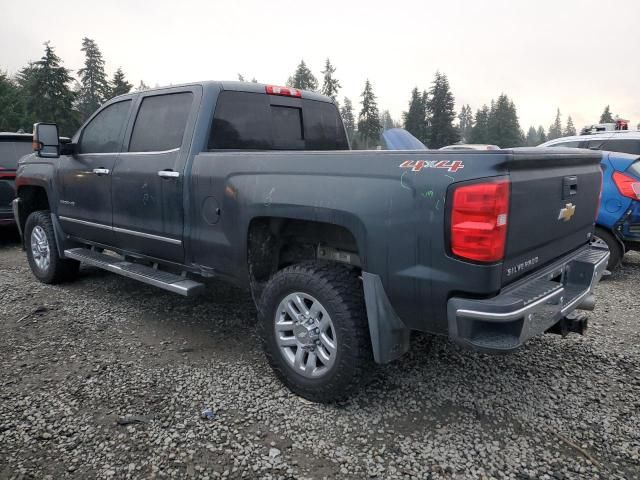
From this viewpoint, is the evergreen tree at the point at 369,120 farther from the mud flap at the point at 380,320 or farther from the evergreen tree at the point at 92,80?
the mud flap at the point at 380,320

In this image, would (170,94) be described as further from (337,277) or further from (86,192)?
(337,277)

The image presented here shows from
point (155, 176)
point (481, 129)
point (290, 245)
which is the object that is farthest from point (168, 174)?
point (481, 129)

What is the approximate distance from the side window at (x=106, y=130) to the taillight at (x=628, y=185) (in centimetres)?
547

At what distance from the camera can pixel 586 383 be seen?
3168mm

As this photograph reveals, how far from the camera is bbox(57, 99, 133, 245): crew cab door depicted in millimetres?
4324

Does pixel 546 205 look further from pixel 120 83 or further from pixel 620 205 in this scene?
pixel 120 83

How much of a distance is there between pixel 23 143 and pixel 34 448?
6.73 meters

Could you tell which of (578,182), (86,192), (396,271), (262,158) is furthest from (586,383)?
(86,192)

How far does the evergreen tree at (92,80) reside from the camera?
2483 inches

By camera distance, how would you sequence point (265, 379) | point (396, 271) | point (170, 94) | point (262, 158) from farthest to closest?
point (170, 94) < point (265, 379) < point (262, 158) < point (396, 271)

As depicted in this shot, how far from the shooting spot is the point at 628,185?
5492 mm

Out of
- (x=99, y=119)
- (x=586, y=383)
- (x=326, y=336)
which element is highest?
(x=99, y=119)

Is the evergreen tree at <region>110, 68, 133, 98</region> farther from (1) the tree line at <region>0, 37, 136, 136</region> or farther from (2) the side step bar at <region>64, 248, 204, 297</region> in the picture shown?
(2) the side step bar at <region>64, 248, 204, 297</region>

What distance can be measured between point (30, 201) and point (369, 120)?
70.2m
